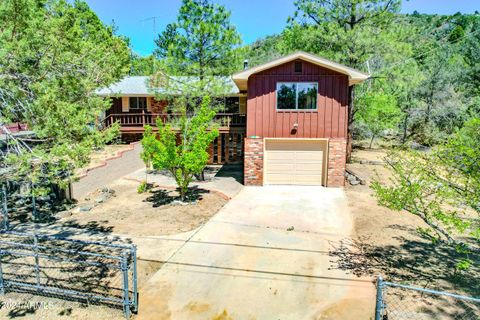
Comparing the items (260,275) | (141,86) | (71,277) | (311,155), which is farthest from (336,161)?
(141,86)

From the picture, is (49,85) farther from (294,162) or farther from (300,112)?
(294,162)

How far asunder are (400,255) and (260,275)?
354 cm

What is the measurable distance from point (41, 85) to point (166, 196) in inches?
295

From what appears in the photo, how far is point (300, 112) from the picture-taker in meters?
15.7

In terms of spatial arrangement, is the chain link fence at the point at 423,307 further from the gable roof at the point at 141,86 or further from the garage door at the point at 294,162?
the gable roof at the point at 141,86

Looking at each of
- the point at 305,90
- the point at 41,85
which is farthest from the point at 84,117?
the point at 305,90

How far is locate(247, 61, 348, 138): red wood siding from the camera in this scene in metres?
15.5

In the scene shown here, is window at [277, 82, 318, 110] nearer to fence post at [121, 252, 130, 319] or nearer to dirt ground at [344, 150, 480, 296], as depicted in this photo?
dirt ground at [344, 150, 480, 296]

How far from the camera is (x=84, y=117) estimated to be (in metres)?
7.81

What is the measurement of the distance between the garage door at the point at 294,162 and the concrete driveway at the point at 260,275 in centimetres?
453

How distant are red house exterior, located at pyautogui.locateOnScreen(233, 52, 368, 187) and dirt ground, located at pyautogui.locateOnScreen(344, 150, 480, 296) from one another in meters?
4.38

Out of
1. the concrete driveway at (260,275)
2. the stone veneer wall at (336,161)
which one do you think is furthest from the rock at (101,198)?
the stone veneer wall at (336,161)

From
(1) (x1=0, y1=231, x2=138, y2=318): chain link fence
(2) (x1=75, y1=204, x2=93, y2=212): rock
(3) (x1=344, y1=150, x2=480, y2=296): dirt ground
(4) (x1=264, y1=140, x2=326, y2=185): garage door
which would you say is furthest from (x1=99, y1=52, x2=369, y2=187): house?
(1) (x1=0, y1=231, x2=138, y2=318): chain link fence

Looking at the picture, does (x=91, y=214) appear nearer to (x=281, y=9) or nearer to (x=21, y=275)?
(x=21, y=275)
